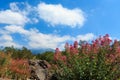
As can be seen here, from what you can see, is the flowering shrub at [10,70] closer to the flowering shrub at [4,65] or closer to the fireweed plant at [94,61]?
the flowering shrub at [4,65]

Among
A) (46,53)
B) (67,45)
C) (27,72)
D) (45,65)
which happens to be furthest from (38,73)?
(46,53)

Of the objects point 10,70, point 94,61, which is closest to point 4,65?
point 10,70

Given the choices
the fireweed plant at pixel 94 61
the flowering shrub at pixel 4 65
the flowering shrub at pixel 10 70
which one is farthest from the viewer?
the flowering shrub at pixel 10 70

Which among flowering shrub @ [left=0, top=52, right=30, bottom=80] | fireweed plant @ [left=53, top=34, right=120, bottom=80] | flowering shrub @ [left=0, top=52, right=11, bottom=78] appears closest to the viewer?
fireweed plant @ [left=53, top=34, right=120, bottom=80]

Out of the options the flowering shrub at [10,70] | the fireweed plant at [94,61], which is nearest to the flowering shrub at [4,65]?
the flowering shrub at [10,70]

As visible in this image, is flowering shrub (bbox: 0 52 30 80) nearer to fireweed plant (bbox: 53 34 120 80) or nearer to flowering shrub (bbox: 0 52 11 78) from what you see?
flowering shrub (bbox: 0 52 11 78)

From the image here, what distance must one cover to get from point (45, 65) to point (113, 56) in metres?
16.9

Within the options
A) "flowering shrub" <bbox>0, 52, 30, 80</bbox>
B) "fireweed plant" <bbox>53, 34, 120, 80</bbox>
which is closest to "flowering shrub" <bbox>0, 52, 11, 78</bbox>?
"flowering shrub" <bbox>0, 52, 30, 80</bbox>

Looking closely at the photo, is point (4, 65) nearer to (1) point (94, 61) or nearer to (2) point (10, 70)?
(2) point (10, 70)

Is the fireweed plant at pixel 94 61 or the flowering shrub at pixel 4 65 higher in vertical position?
the flowering shrub at pixel 4 65

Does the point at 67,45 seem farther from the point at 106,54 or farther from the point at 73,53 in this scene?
the point at 106,54

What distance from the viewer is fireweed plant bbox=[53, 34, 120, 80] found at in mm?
11719

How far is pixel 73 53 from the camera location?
480 inches

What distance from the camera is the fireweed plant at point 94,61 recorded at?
11719mm
